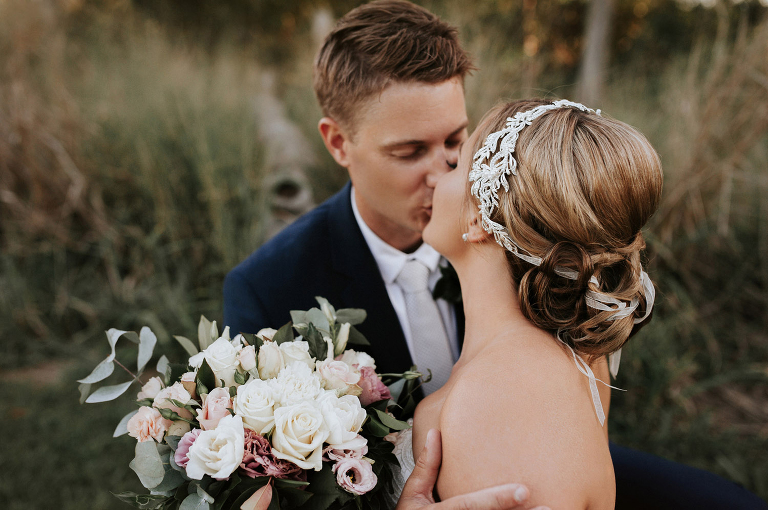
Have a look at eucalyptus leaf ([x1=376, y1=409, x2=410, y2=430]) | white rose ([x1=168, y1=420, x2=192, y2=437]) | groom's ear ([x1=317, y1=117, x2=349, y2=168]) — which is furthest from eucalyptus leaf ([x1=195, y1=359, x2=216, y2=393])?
groom's ear ([x1=317, y1=117, x2=349, y2=168])

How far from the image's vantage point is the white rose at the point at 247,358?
5.44 feet

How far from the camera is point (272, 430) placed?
1510mm

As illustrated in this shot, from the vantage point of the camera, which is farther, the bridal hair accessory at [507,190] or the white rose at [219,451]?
the bridal hair accessory at [507,190]

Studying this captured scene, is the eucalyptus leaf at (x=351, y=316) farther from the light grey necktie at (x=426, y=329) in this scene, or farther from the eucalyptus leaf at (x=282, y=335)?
the light grey necktie at (x=426, y=329)

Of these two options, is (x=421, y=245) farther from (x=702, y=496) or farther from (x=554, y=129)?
(x=702, y=496)

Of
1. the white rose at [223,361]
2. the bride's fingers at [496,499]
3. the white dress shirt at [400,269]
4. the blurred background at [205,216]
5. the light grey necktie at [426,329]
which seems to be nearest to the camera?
the bride's fingers at [496,499]

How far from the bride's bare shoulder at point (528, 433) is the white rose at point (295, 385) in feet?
1.38

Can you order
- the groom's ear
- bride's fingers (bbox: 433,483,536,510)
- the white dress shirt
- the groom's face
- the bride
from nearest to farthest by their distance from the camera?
1. bride's fingers (bbox: 433,483,536,510)
2. the bride
3. the groom's face
4. the white dress shirt
5. the groom's ear

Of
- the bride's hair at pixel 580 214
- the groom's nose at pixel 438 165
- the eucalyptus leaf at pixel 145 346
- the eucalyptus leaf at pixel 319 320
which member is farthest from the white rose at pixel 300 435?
the groom's nose at pixel 438 165

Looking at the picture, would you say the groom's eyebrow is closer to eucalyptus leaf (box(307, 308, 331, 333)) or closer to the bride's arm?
eucalyptus leaf (box(307, 308, 331, 333))

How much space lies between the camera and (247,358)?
166 cm

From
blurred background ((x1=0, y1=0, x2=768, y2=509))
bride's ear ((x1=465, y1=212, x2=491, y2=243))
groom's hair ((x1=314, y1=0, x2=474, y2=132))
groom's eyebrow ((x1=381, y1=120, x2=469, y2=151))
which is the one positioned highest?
groom's hair ((x1=314, y1=0, x2=474, y2=132))

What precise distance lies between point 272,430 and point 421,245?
1.67 metres

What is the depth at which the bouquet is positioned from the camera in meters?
1.44
